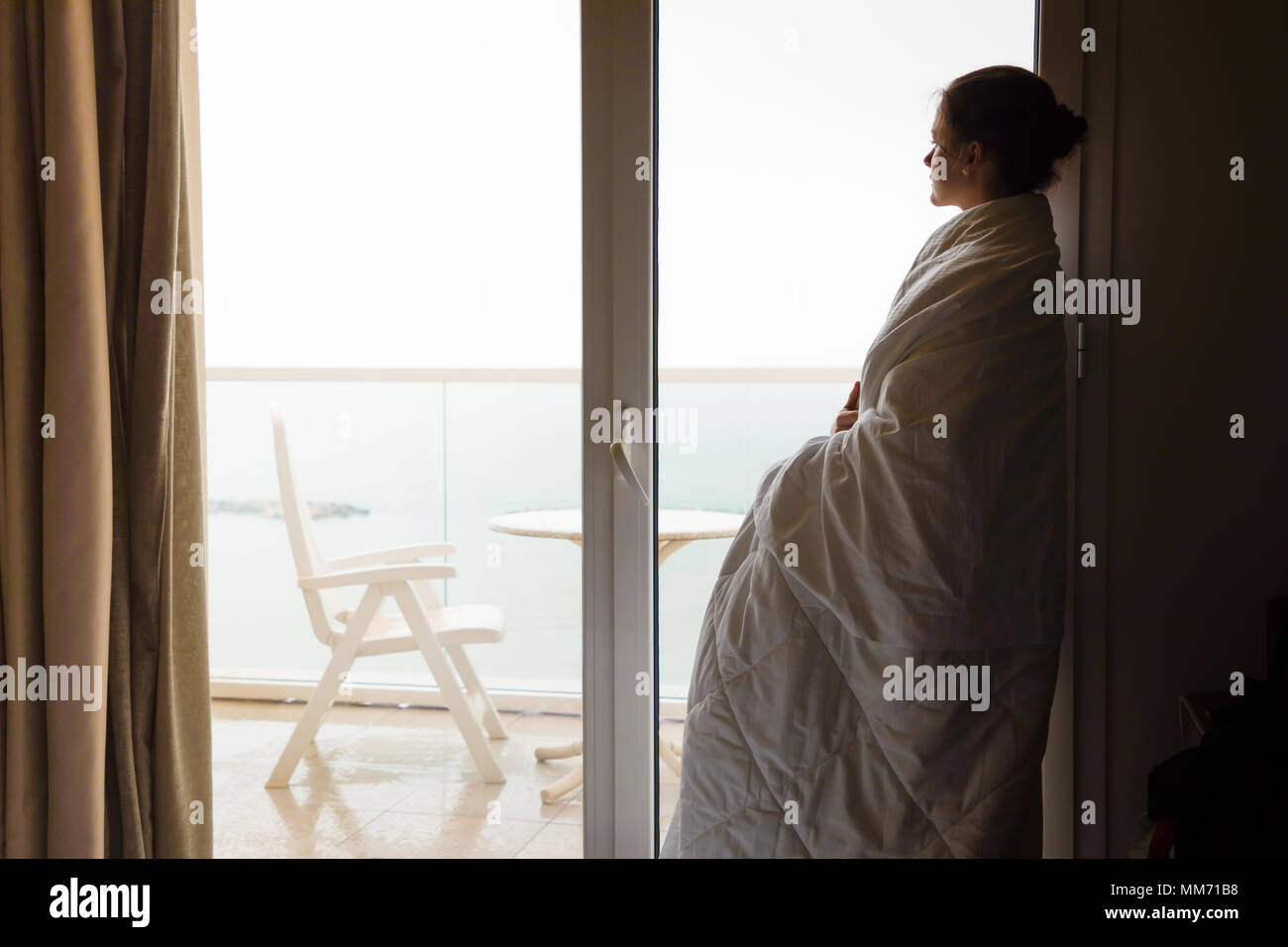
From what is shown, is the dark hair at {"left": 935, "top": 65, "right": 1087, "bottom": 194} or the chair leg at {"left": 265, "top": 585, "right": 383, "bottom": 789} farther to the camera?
the chair leg at {"left": 265, "top": 585, "right": 383, "bottom": 789}

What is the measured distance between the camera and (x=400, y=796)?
222cm

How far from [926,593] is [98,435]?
1.48m

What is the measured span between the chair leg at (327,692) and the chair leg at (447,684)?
0.08 m

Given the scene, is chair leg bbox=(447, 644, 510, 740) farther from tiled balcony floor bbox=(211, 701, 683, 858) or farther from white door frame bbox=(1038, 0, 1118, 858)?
white door frame bbox=(1038, 0, 1118, 858)

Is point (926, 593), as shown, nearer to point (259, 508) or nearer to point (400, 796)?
point (400, 796)

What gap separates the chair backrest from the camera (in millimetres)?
2510

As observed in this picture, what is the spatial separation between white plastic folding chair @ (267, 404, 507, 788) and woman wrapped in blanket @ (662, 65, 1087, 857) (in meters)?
1.05

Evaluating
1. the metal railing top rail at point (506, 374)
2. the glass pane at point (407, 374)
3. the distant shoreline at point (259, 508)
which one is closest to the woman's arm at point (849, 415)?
the metal railing top rail at point (506, 374)

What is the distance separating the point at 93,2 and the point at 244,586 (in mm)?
2153

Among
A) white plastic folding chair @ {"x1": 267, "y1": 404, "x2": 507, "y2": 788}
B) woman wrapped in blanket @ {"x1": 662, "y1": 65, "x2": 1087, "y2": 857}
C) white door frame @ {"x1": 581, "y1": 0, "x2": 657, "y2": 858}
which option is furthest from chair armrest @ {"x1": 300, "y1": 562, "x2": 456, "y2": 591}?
woman wrapped in blanket @ {"x1": 662, "y1": 65, "x2": 1087, "y2": 857}

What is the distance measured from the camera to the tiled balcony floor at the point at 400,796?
6.61 feet
